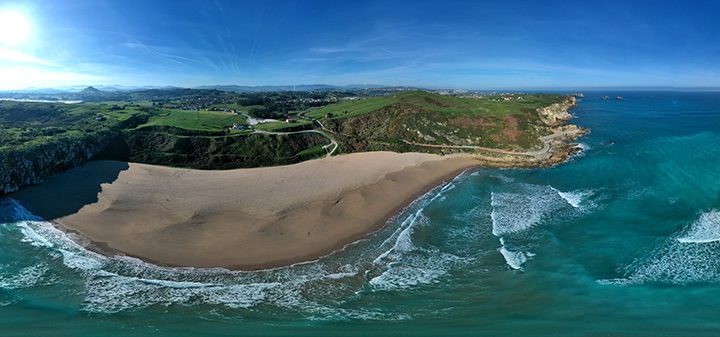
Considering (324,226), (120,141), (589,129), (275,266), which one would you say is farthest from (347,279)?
(589,129)

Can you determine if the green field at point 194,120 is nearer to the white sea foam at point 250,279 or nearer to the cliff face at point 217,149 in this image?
the cliff face at point 217,149

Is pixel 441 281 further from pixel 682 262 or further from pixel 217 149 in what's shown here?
pixel 217 149

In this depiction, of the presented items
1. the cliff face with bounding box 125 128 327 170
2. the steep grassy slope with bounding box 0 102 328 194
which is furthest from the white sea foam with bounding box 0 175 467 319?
the cliff face with bounding box 125 128 327 170

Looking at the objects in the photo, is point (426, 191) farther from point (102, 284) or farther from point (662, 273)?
point (102, 284)

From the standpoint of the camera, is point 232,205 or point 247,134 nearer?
point 232,205

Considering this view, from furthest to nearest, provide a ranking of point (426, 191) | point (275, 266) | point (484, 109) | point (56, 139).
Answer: point (484, 109), point (56, 139), point (426, 191), point (275, 266)

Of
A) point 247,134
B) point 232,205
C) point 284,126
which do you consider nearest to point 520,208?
point 232,205
